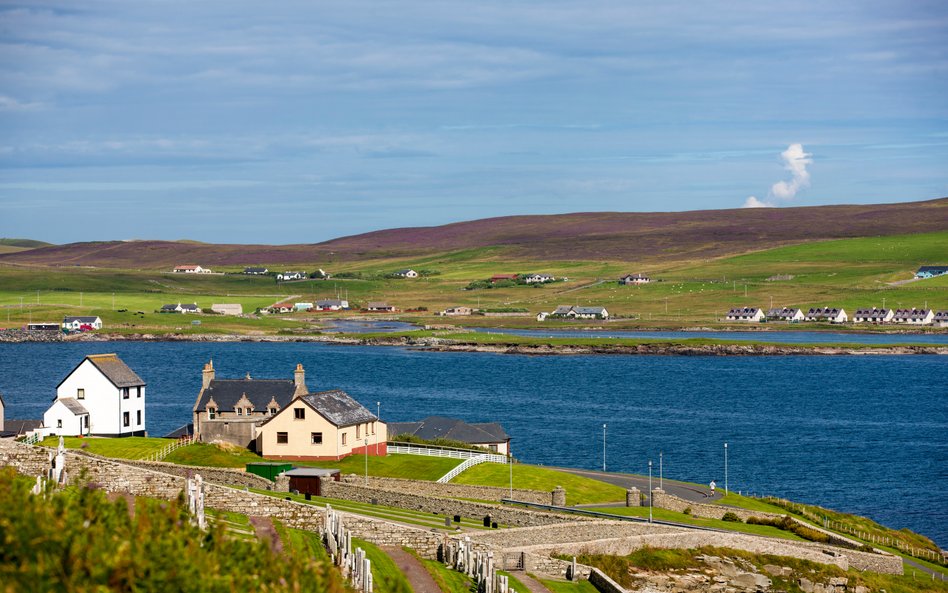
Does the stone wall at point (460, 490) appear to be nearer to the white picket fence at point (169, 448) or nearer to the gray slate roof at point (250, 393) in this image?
the white picket fence at point (169, 448)

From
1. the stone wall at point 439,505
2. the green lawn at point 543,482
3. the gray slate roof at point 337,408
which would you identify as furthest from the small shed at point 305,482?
the gray slate roof at point 337,408

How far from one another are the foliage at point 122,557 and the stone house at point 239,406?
47.6 metres

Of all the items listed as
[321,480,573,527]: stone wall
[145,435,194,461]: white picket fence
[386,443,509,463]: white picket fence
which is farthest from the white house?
[321,480,573,527]: stone wall

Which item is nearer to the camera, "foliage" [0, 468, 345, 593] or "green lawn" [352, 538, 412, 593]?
"foliage" [0, 468, 345, 593]

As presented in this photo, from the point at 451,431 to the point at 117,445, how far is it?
22.7 metres

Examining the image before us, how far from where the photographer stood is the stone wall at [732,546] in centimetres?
4453

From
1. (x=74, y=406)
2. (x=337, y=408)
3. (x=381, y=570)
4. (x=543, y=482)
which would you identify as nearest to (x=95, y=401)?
(x=74, y=406)

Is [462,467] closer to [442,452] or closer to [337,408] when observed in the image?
[442,452]

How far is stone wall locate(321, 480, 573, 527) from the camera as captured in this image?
47531mm

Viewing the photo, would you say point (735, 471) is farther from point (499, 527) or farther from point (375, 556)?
point (375, 556)

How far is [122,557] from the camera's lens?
61.6 ft

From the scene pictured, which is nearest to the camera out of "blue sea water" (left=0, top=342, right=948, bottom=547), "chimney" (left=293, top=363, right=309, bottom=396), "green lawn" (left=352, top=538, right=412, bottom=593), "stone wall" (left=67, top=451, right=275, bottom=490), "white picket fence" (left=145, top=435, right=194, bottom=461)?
"green lawn" (left=352, top=538, right=412, bottom=593)

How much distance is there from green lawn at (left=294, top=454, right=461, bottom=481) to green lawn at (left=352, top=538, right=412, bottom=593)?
2318 centimetres

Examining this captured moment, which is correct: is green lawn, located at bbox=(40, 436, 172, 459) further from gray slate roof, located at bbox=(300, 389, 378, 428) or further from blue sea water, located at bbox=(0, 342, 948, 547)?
blue sea water, located at bbox=(0, 342, 948, 547)
